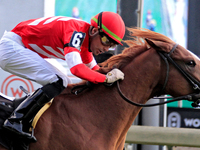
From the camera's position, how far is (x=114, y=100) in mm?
2426

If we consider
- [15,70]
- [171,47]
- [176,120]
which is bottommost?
[176,120]

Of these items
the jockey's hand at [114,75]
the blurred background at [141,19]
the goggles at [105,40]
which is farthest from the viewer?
the blurred background at [141,19]

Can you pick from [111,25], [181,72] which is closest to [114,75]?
[111,25]

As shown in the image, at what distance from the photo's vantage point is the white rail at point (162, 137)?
388 cm

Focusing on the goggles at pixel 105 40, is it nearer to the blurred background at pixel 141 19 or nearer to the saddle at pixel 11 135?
the saddle at pixel 11 135

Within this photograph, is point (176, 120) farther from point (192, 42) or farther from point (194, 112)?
point (192, 42)

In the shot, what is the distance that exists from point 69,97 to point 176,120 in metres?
2.73

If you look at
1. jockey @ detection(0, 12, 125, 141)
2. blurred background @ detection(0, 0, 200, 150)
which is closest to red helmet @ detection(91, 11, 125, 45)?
jockey @ detection(0, 12, 125, 141)

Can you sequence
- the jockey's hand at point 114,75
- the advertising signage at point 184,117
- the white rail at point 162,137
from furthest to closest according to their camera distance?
the advertising signage at point 184,117, the white rail at point 162,137, the jockey's hand at point 114,75

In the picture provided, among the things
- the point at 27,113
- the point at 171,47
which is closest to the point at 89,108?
the point at 27,113

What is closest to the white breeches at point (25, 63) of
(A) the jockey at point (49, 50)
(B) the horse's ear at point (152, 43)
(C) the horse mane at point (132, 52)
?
(A) the jockey at point (49, 50)

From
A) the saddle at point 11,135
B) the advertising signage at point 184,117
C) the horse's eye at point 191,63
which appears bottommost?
the advertising signage at point 184,117

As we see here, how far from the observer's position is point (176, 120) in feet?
15.1

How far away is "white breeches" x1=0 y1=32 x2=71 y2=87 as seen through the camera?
7.91 ft
